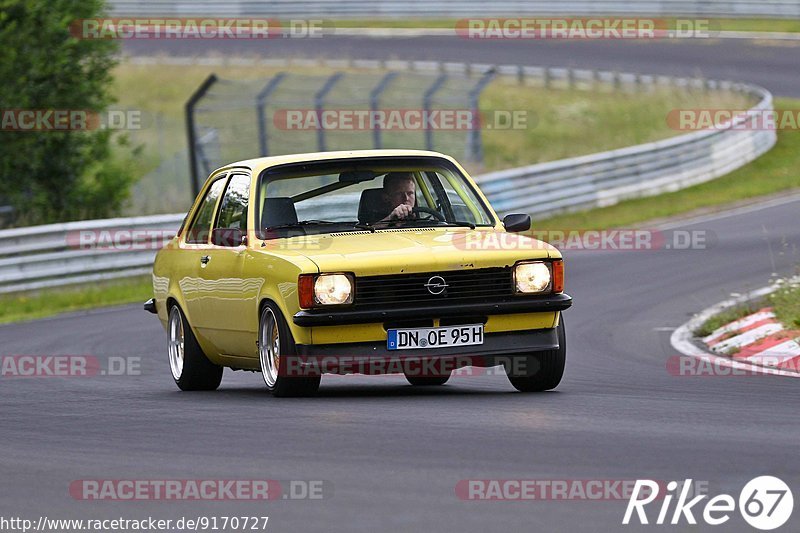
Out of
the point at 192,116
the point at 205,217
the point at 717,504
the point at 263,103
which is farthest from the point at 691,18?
the point at 717,504

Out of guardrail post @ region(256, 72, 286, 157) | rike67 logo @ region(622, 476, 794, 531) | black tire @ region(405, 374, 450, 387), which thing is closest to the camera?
rike67 logo @ region(622, 476, 794, 531)

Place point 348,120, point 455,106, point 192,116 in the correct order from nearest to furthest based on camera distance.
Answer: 1. point 192,116
2. point 455,106
3. point 348,120

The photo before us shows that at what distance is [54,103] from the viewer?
23.1 m

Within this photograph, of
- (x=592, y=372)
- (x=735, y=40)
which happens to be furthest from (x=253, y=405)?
(x=735, y=40)

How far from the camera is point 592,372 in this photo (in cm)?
1068

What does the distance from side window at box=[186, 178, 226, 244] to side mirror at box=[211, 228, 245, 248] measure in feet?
2.45

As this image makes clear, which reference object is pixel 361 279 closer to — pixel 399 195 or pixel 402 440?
pixel 399 195

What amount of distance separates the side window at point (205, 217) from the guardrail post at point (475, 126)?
615 inches

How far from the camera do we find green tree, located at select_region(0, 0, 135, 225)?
74.4 ft

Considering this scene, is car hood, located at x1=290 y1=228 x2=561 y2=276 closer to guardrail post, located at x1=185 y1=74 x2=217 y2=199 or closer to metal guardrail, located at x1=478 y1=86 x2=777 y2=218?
guardrail post, located at x1=185 y1=74 x2=217 y2=199

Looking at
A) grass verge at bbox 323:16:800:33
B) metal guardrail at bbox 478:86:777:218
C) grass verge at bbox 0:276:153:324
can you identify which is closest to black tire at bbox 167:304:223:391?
grass verge at bbox 0:276:153:324

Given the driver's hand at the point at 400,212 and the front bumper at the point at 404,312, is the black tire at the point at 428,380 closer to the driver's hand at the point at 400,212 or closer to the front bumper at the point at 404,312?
the driver's hand at the point at 400,212

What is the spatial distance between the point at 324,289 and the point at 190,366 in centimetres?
218

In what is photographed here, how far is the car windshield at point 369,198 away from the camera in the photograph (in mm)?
9500
